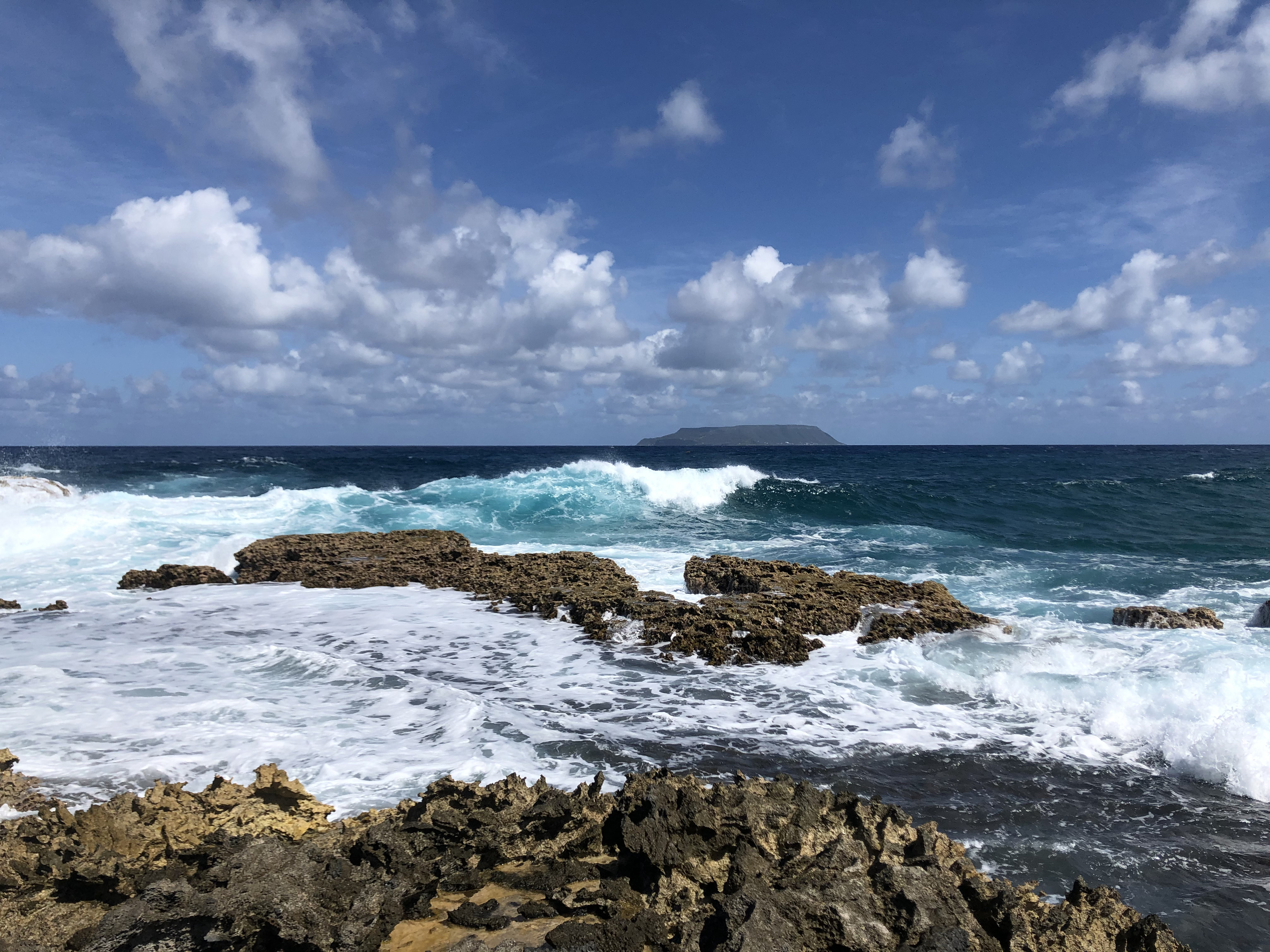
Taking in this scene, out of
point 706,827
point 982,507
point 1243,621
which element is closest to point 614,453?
point 982,507

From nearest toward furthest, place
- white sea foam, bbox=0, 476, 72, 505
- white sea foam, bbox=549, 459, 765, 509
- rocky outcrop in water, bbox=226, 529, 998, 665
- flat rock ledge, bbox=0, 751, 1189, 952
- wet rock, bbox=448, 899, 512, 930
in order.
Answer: flat rock ledge, bbox=0, 751, 1189, 952, wet rock, bbox=448, 899, 512, 930, rocky outcrop in water, bbox=226, 529, 998, 665, white sea foam, bbox=0, 476, 72, 505, white sea foam, bbox=549, 459, 765, 509

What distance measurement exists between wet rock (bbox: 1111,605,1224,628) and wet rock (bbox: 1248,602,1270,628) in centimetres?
46

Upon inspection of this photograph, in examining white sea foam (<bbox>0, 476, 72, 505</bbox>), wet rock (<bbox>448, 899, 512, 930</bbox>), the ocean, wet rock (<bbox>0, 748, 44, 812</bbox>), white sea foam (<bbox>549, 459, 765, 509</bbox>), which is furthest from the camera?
white sea foam (<bbox>549, 459, 765, 509</bbox>)

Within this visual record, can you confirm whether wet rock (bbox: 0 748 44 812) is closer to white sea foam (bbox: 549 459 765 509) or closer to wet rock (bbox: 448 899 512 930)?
wet rock (bbox: 448 899 512 930)

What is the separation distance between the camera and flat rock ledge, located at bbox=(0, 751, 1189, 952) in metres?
2.83

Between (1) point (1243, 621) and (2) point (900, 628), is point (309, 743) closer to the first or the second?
(2) point (900, 628)

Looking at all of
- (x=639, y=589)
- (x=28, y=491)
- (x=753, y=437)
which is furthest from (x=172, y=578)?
(x=753, y=437)

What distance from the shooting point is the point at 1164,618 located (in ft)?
31.9

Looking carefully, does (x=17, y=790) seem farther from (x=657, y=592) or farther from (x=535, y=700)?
(x=657, y=592)

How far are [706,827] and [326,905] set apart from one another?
1776 millimetres

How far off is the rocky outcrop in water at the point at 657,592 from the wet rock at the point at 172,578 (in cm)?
42

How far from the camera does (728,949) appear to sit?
2668 millimetres

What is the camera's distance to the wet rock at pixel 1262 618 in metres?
9.98

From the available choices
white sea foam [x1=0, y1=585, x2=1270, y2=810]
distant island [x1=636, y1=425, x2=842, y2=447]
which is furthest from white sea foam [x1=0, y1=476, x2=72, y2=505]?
distant island [x1=636, y1=425, x2=842, y2=447]
